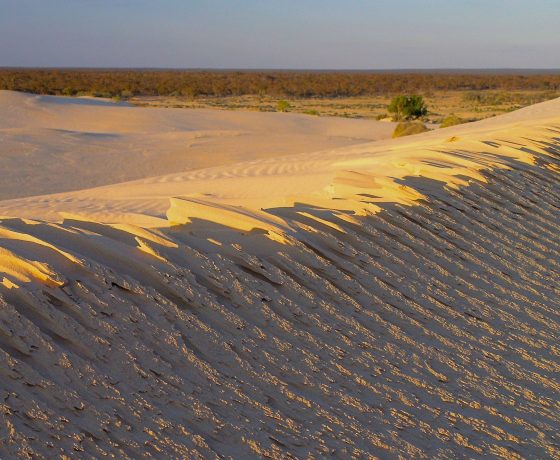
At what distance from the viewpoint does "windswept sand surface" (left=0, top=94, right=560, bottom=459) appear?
2.71 metres

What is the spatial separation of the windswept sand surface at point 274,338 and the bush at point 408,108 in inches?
1038

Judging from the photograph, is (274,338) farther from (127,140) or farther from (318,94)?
(318,94)

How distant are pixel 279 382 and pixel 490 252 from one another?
2.67m

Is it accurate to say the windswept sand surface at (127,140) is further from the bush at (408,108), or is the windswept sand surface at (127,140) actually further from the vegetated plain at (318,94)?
the vegetated plain at (318,94)

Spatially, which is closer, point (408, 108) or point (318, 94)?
point (408, 108)

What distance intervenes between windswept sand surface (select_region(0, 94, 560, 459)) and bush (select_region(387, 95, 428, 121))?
1038 inches

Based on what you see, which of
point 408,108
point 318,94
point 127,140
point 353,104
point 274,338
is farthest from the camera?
point 318,94

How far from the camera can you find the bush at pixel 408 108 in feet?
102

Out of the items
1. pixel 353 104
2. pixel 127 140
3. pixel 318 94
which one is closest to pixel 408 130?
pixel 127 140

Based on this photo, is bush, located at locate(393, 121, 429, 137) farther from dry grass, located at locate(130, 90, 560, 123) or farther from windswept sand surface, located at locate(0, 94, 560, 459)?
windswept sand surface, located at locate(0, 94, 560, 459)

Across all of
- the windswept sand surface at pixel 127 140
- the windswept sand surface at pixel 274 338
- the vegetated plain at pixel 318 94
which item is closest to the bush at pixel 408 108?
the windswept sand surface at pixel 127 140

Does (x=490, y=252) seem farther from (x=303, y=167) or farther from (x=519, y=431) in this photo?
(x=303, y=167)

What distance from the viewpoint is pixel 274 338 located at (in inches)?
134

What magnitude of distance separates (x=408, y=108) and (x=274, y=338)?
2874 centimetres
